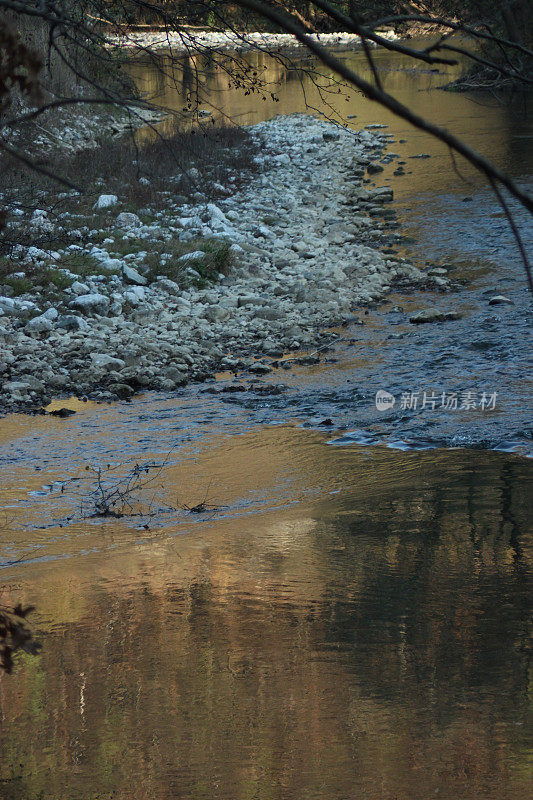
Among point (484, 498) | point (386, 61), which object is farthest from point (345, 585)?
point (386, 61)

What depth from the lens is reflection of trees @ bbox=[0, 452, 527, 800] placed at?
2854 mm

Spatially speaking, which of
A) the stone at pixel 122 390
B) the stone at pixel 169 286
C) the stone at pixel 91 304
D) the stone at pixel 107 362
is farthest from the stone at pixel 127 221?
the stone at pixel 122 390

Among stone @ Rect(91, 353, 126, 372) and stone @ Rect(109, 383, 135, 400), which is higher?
stone @ Rect(91, 353, 126, 372)

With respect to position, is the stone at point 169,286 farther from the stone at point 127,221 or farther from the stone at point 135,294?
the stone at point 127,221

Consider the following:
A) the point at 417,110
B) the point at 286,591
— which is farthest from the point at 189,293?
the point at 417,110

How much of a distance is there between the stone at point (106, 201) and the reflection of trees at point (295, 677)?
8.75 meters

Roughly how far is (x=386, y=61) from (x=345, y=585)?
3267cm

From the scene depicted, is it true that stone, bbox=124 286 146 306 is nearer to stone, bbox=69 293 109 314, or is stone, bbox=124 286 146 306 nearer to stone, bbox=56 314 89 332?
stone, bbox=69 293 109 314

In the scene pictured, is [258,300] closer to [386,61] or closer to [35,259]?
[35,259]

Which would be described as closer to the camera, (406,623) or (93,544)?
(406,623)

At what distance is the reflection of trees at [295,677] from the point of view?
285 centimetres

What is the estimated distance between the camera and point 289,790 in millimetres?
2771

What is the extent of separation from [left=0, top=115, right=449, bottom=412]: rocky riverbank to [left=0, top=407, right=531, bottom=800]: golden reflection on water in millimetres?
2567

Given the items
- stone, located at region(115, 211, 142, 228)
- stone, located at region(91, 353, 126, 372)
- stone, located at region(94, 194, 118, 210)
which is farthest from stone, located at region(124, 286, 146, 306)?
stone, located at region(94, 194, 118, 210)
